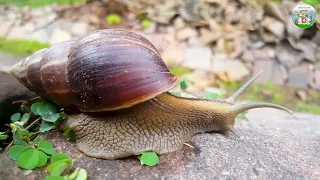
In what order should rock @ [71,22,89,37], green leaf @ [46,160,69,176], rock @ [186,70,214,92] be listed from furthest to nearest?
rock @ [71,22,89,37] < rock @ [186,70,214,92] < green leaf @ [46,160,69,176]

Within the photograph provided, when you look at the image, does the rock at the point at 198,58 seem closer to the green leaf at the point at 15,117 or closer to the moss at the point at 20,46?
the moss at the point at 20,46

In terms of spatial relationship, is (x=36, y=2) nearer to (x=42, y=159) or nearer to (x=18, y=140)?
(x=18, y=140)

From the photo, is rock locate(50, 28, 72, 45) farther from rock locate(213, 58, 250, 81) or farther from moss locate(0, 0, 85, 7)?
rock locate(213, 58, 250, 81)

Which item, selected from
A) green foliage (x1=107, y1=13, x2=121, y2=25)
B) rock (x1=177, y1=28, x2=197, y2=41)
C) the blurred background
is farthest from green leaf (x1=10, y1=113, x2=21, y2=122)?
green foliage (x1=107, y1=13, x2=121, y2=25)

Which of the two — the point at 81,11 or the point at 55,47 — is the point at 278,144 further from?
the point at 81,11

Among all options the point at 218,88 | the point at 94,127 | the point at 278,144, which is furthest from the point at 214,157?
the point at 218,88
